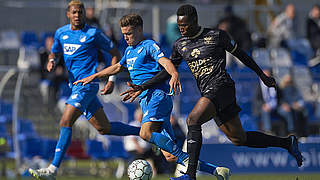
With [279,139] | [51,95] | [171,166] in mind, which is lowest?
[171,166]

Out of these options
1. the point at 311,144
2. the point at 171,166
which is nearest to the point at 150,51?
the point at 171,166

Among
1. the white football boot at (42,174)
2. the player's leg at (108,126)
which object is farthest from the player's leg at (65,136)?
the player's leg at (108,126)

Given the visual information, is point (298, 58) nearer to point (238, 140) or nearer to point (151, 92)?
point (238, 140)

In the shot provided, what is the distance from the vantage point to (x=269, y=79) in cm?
862

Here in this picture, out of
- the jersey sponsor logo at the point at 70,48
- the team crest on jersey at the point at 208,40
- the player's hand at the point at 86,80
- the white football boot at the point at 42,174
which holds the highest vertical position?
the team crest on jersey at the point at 208,40

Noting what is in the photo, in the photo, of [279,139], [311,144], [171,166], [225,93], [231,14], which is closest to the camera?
[225,93]

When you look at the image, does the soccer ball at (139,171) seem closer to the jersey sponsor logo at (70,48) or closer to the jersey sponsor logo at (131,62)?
the jersey sponsor logo at (131,62)

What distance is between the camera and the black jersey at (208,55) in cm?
835

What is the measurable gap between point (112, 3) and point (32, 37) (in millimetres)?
2705

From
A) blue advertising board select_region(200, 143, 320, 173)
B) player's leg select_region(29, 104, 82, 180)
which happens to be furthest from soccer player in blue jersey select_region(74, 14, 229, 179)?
blue advertising board select_region(200, 143, 320, 173)

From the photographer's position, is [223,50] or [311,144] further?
[311,144]

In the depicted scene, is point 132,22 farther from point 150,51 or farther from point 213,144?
point 213,144

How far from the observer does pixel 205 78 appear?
329 inches

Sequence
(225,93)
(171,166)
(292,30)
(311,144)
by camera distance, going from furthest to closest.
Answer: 1. (292,30)
2. (311,144)
3. (171,166)
4. (225,93)
